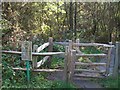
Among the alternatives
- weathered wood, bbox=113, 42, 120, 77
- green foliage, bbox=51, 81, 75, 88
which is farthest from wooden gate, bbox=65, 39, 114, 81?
green foliage, bbox=51, 81, 75, 88

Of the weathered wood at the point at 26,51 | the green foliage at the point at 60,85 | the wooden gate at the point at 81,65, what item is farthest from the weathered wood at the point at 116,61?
the weathered wood at the point at 26,51

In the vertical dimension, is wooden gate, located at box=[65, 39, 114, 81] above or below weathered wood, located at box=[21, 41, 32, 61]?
below

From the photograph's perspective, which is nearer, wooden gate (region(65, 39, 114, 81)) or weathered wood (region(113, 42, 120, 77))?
wooden gate (region(65, 39, 114, 81))

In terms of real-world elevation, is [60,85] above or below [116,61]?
below

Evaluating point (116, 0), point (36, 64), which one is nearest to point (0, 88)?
point (36, 64)

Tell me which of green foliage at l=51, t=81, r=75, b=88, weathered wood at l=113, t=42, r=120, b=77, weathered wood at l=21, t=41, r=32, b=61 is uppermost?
weathered wood at l=21, t=41, r=32, b=61

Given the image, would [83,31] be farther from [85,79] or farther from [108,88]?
[108,88]

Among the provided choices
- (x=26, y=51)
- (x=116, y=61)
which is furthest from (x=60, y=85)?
(x=116, y=61)

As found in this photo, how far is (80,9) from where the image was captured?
10.8 meters

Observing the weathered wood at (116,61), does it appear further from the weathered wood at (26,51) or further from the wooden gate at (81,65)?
the weathered wood at (26,51)

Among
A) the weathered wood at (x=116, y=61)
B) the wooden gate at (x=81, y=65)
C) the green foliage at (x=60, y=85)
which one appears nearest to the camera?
the green foliage at (x=60, y=85)

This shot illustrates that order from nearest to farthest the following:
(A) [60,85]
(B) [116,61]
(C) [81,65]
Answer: (A) [60,85] < (C) [81,65] < (B) [116,61]

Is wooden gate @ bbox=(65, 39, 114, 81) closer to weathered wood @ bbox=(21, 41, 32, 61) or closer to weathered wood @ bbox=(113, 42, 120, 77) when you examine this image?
weathered wood @ bbox=(113, 42, 120, 77)

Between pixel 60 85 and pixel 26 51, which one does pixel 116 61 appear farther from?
pixel 26 51
